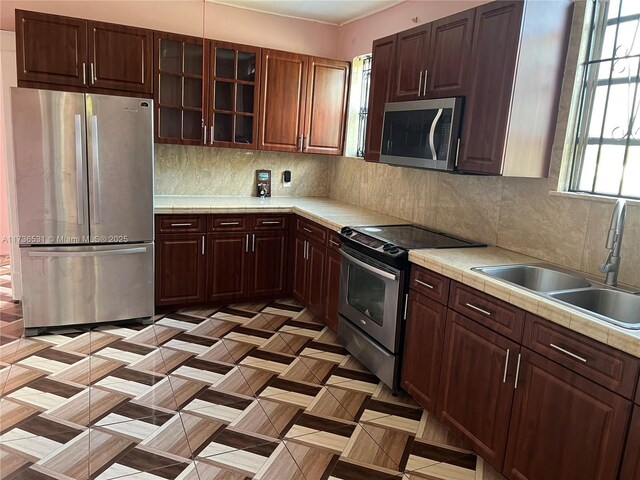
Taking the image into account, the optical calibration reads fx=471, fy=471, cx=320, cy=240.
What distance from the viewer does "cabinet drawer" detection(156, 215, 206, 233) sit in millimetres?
3768

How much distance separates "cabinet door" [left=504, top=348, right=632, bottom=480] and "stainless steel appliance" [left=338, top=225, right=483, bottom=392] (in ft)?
2.87

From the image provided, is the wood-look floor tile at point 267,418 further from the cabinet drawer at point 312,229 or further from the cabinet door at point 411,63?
the cabinet door at point 411,63

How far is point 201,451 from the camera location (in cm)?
226

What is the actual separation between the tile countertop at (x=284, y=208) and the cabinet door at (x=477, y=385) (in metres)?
1.33

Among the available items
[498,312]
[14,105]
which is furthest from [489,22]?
[14,105]

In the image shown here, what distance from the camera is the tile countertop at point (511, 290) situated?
5.10 feet

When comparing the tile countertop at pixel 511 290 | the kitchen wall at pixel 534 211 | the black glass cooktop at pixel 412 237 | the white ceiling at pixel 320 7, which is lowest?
the tile countertop at pixel 511 290

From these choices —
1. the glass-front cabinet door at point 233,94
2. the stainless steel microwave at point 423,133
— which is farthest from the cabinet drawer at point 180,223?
the stainless steel microwave at point 423,133

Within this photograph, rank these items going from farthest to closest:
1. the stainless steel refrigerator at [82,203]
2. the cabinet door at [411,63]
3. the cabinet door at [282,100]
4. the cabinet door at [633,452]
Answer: the cabinet door at [282,100] < the stainless steel refrigerator at [82,203] < the cabinet door at [411,63] < the cabinet door at [633,452]

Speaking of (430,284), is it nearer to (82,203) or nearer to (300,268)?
(300,268)

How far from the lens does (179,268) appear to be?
3.92 meters

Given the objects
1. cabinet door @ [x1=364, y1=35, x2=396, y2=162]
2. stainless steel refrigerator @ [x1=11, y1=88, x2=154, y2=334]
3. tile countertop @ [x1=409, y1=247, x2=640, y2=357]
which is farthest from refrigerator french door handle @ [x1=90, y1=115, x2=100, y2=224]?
tile countertop @ [x1=409, y1=247, x2=640, y2=357]

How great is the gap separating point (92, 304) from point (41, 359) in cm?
55

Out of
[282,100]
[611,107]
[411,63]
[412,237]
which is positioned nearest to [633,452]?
[611,107]
